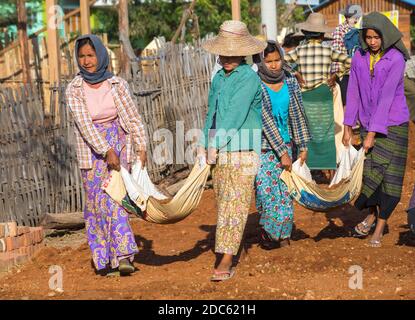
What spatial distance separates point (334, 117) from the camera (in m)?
10.6

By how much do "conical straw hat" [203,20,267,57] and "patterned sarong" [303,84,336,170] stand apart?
3665mm

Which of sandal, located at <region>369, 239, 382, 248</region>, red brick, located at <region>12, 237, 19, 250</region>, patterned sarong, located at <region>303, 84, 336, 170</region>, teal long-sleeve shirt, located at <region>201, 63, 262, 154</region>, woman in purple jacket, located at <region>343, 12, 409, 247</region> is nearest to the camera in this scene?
teal long-sleeve shirt, located at <region>201, 63, 262, 154</region>

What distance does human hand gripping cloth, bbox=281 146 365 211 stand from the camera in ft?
23.6

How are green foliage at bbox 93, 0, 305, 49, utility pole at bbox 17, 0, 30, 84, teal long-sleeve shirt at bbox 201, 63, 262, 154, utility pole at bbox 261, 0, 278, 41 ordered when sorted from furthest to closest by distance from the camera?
1. green foliage at bbox 93, 0, 305, 49
2. utility pole at bbox 17, 0, 30, 84
3. utility pole at bbox 261, 0, 278, 41
4. teal long-sleeve shirt at bbox 201, 63, 262, 154

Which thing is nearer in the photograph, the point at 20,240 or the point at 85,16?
the point at 20,240

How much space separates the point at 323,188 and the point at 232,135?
126cm

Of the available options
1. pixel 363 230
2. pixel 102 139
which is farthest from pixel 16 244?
pixel 363 230

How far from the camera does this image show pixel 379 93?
7238 millimetres

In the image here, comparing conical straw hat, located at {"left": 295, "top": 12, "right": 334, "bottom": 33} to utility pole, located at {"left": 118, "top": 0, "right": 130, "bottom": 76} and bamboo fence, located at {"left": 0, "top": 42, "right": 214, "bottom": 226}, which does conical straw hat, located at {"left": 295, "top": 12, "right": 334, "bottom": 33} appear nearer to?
bamboo fence, located at {"left": 0, "top": 42, "right": 214, "bottom": 226}

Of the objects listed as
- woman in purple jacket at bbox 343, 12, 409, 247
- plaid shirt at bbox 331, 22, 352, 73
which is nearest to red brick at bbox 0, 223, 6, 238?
woman in purple jacket at bbox 343, 12, 409, 247

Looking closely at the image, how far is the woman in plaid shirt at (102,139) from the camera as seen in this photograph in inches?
260

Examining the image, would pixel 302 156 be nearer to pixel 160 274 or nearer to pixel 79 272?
pixel 160 274

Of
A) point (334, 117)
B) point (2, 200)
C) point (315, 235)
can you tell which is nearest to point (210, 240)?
point (315, 235)

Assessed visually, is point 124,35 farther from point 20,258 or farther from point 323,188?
point 323,188
